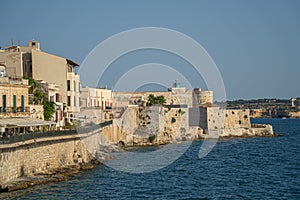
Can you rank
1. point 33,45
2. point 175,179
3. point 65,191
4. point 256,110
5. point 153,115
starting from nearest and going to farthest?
point 65,191 → point 175,179 → point 33,45 → point 153,115 → point 256,110

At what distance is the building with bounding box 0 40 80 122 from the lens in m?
44.8

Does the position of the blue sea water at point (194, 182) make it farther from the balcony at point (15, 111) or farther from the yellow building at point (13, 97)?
the yellow building at point (13, 97)

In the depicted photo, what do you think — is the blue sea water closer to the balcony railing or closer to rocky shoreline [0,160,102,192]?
rocky shoreline [0,160,102,192]

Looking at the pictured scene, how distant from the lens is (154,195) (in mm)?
28734

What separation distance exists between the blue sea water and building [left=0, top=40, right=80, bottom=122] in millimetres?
11717

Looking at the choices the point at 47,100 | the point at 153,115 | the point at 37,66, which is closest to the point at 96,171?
the point at 47,100

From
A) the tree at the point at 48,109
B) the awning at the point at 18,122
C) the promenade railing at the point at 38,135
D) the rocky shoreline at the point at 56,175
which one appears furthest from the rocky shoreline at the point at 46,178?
the tree at the point at 48,109

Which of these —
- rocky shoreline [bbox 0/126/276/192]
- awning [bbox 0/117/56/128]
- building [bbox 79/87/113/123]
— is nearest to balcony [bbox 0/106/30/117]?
awning [bbox 0/117/56/128]

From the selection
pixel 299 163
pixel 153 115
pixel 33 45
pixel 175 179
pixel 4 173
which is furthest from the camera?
pixel 153 115

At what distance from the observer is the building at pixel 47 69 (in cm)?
4481

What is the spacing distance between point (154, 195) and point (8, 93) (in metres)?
12.2

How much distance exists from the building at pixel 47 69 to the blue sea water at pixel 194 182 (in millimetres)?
11717

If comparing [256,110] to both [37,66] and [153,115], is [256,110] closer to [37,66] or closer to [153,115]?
[153,115]

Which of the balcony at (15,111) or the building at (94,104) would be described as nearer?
the balcony at (15,111)
